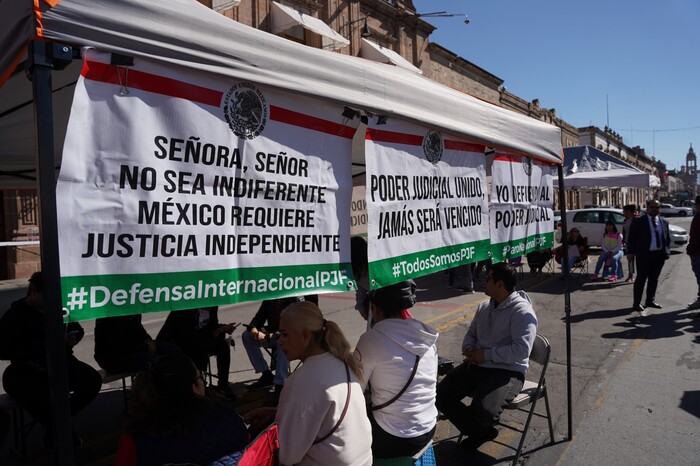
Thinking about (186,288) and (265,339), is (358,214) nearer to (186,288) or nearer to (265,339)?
(265,339)

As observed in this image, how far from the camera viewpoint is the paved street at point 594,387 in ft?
12.8

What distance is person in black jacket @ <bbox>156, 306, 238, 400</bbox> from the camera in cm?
470

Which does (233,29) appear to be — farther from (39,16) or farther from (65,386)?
(65,386)

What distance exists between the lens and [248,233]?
2.23 m

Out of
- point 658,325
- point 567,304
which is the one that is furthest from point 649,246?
point 567,304

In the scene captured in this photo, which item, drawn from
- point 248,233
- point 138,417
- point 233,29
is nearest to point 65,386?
point 138,417

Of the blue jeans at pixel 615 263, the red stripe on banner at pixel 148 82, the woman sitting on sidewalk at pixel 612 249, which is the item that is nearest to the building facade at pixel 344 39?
the woman sitting on sidewalk at pixel 612 249

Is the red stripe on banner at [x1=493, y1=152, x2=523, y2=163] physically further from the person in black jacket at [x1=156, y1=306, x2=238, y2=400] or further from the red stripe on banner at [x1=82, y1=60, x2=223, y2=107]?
the person in black jacket at [x1=156, y1=306, x2=238, y2=400]

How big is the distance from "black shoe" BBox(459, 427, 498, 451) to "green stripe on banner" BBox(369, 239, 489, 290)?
4.45ft

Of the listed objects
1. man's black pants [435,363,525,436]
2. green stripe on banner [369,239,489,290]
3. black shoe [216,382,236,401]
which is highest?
green stripe on banner [369,239,489,290]

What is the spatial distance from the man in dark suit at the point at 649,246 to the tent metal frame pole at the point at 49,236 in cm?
929

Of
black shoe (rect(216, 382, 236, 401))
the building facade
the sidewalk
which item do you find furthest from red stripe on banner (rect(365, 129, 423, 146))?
the building facade

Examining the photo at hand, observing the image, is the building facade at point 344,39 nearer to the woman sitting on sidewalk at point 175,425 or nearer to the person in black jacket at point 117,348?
the person in black jacket at point 117,348

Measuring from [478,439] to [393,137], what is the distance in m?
2.51
